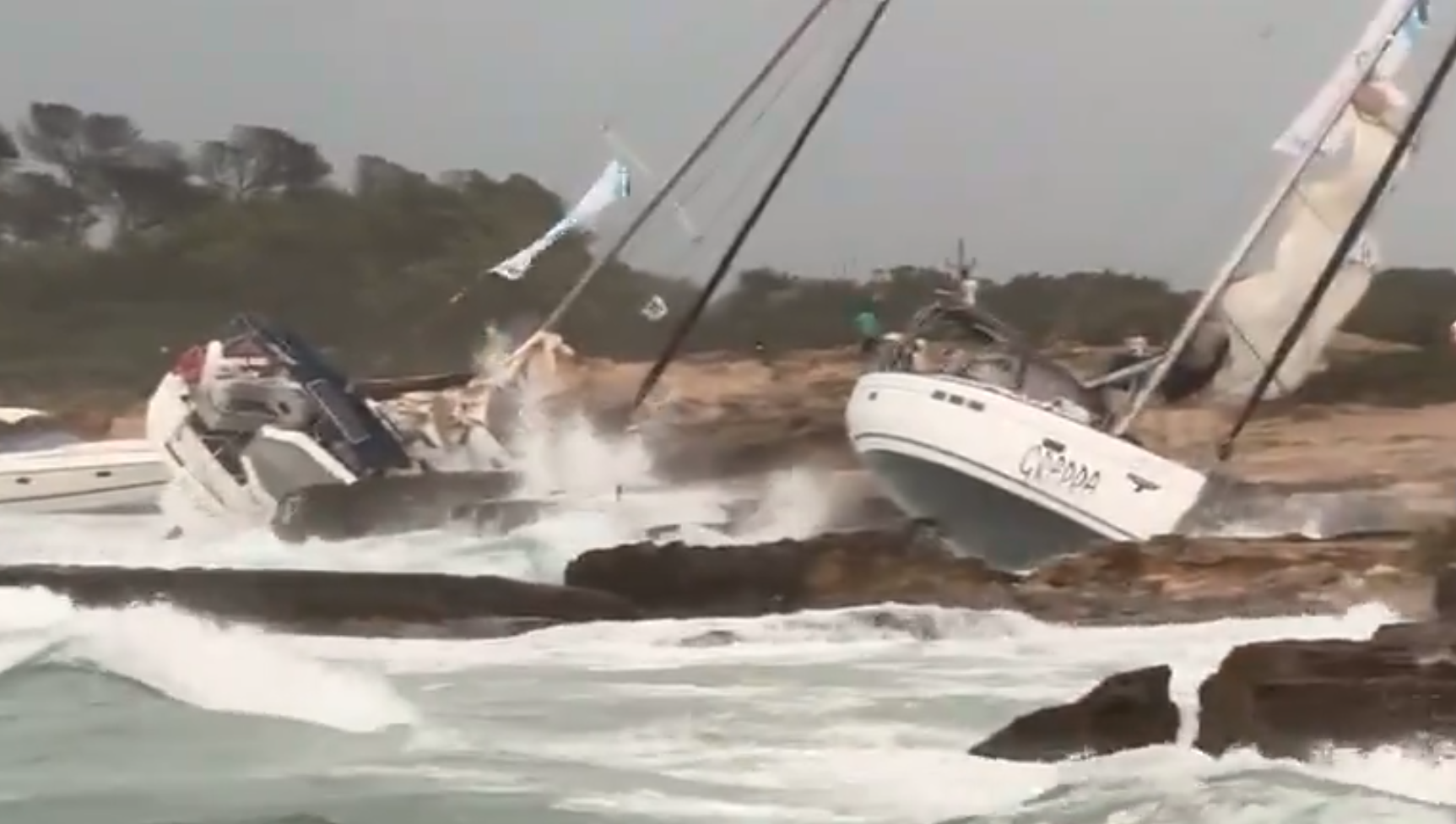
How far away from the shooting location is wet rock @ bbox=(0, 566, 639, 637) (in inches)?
99.0

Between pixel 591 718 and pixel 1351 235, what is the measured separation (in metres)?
1.26

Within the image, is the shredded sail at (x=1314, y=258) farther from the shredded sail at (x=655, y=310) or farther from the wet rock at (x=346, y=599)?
Result: the wet rock at (x=346, y=599)

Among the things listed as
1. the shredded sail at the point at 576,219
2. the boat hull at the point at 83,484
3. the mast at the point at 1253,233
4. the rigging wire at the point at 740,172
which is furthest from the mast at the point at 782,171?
the boat hull at the point at 83,484

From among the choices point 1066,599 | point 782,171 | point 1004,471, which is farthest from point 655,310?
point 1066,599

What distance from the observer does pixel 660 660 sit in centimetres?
249

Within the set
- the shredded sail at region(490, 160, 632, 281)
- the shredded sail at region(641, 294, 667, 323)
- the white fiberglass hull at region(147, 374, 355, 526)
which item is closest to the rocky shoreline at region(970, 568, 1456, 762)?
the shredded sail at region(641, 294, 667, 323)

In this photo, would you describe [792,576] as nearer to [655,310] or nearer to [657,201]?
[655,310]

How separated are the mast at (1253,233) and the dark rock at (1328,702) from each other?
1.32 ft

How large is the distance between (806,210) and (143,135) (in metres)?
0.98

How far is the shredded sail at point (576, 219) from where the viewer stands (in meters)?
2.63

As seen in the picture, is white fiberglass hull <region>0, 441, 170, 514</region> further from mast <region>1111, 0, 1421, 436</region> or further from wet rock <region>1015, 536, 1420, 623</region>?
mast <region>1111, 0, 1421, 436</region>

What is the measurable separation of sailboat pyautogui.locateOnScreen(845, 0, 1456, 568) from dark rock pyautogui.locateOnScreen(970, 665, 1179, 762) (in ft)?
0.68

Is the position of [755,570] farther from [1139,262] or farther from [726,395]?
[1139,262]

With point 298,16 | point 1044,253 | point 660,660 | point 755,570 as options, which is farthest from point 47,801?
point 1044,253
